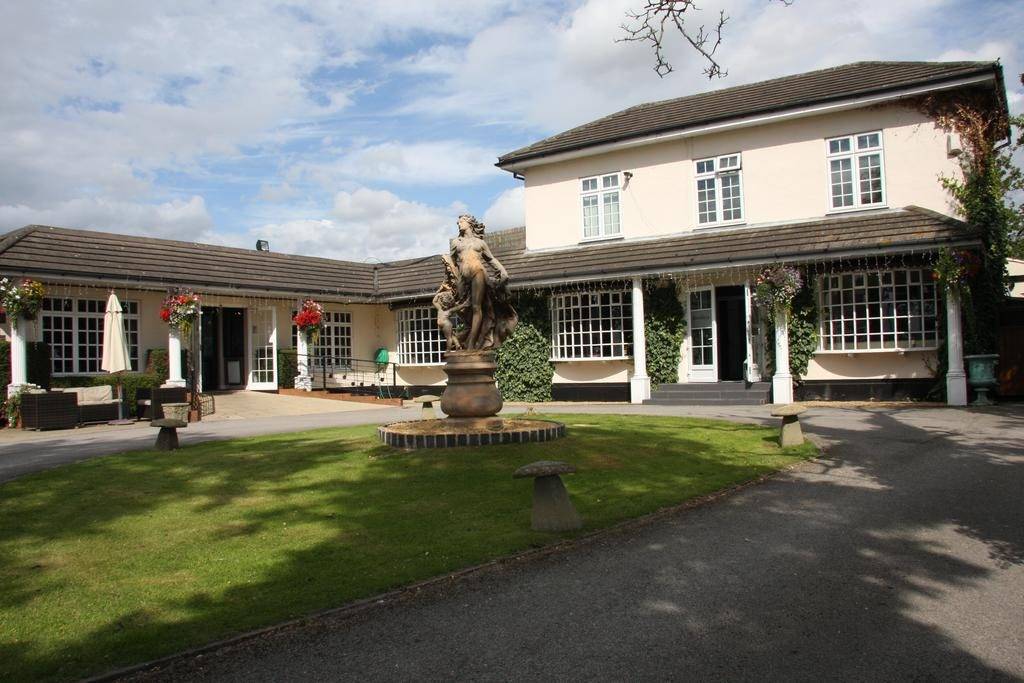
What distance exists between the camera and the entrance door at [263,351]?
74.2 feet

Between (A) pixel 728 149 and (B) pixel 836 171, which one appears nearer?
(B) pixel 836 171

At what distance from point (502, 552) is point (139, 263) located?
17.2 m

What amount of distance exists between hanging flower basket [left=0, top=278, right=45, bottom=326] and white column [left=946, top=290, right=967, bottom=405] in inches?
747

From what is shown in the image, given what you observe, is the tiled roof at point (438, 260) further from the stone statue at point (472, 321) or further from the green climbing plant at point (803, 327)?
the stone statue at point (472, 321)

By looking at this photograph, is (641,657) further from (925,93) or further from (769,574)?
(925,93)

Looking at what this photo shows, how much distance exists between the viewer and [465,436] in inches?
379

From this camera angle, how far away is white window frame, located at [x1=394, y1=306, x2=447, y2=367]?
2447 centimetres

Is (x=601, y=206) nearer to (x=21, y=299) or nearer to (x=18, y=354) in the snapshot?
(x=21, y=299)

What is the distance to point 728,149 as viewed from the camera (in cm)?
1942

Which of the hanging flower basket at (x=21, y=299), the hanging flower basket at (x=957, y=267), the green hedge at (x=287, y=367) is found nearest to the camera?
the hanging flower basket at (x=957, y=267)

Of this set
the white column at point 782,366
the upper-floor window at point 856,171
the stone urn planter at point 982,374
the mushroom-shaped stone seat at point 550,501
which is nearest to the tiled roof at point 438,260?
the upper-floor window at point 856,171

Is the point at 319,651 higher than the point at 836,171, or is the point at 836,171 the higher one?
the point at 836,171

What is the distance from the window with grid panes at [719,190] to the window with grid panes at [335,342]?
39.8 ft

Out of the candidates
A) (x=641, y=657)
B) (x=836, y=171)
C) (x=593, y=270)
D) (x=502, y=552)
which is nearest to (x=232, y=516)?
(x=502, y=552)
